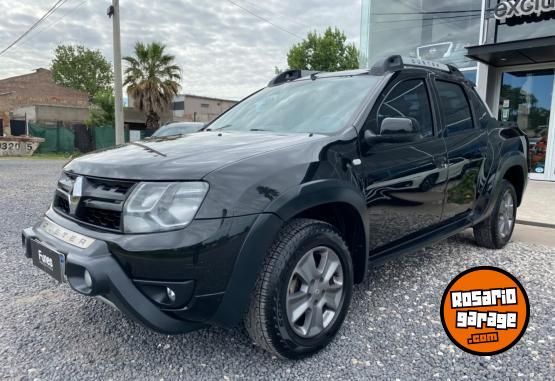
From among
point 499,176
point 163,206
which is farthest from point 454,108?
point 163,206

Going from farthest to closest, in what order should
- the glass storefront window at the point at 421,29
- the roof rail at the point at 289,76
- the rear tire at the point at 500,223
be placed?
the glass storefront window at the point at 421,29
the rear tire at the point at 500,223
the roof rail at the point at 289,76

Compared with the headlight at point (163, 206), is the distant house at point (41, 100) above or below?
above

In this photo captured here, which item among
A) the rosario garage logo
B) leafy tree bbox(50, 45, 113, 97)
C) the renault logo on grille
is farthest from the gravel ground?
leafy tree bbox(50, 45, 113, 97)

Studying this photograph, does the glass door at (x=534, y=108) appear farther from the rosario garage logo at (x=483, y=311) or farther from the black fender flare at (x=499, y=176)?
the rosario garage logo at (x=483, y=311)

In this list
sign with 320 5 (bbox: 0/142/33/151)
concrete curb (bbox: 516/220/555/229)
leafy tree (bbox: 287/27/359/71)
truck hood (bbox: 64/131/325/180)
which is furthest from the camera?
leafy tree (bbox: 287/27/359/71)

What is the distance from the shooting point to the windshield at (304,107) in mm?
2803

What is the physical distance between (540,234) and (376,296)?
320cm

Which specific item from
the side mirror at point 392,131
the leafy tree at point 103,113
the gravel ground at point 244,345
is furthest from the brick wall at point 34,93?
the side mirror at point 392,131

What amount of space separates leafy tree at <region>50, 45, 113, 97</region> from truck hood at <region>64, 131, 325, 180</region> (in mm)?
58489

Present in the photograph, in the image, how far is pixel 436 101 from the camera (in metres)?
3.39

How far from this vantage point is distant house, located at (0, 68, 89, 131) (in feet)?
122

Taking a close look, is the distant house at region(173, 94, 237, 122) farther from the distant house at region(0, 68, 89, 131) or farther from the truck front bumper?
the truck front bumper

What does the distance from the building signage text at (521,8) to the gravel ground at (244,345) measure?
7.54 meters

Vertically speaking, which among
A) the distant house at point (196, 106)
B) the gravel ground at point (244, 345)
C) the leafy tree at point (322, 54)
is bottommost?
the gravel ground at point (244, 345)
